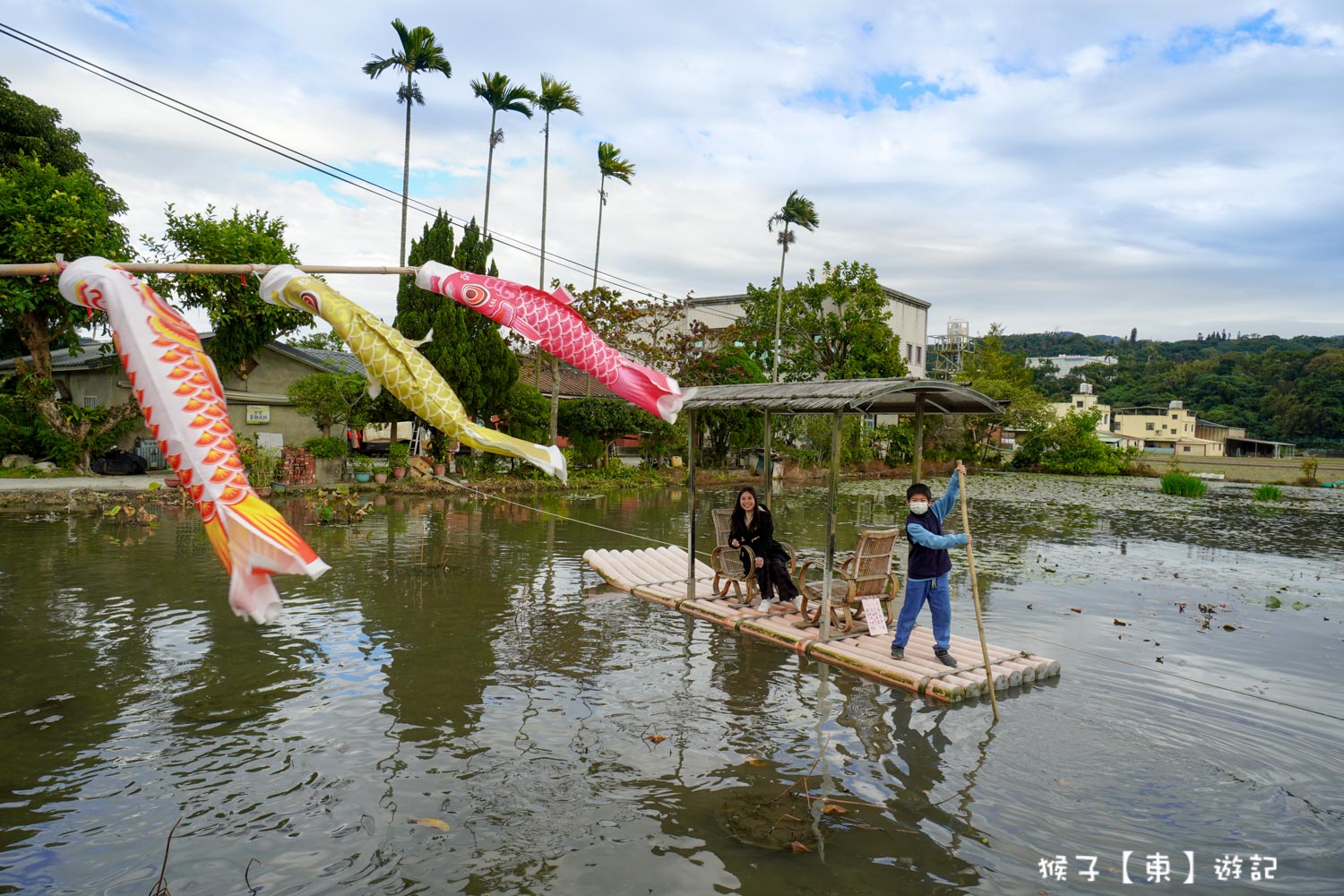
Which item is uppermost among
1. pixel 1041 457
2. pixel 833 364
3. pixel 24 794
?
pixel 833 364

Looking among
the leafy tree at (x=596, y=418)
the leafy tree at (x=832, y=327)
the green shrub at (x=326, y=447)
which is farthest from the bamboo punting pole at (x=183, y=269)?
the leafy tree at (x=832, y=327)

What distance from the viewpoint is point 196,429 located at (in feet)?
11.8

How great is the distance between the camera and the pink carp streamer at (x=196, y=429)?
3324mm

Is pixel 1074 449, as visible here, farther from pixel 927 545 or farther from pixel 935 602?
pixel 927 545

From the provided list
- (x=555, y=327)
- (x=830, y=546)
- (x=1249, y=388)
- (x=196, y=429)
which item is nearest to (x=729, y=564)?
(x=830, y=546)

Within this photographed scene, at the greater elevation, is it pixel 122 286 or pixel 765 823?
pixel 122 286

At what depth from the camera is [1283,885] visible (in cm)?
439

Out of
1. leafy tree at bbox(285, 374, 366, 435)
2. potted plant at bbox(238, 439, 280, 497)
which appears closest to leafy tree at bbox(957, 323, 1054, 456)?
leafy tree at bbox(285, 374, 366, 435)

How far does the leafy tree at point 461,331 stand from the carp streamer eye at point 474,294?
770 inches

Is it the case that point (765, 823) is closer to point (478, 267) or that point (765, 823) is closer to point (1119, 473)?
point (478, 267)

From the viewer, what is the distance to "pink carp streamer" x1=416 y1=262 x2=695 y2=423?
471 centimetres

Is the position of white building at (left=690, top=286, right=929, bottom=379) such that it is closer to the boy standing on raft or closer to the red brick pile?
the red brick pile

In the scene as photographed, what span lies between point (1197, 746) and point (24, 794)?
8254mm

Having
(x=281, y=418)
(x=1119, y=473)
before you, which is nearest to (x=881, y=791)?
(x=281, y=418)
